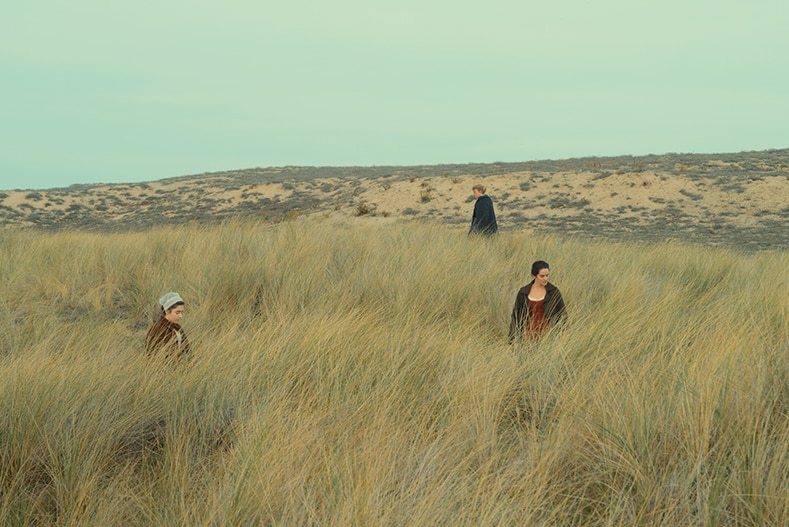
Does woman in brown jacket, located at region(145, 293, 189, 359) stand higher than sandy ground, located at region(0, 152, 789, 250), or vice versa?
woman in brown jacket, located at region(145, 293, 189, 359)

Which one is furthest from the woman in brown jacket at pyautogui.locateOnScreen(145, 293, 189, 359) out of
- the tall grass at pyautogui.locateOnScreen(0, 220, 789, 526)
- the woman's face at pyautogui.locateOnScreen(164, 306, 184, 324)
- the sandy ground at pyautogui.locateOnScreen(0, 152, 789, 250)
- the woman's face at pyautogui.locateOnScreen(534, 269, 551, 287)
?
the sandy ground at pyautogui.locateOnScreen(0, 152, 789, 250)

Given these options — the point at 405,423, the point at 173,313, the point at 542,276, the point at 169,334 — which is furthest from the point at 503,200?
the point at 405,423

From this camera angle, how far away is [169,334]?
4.81 meters

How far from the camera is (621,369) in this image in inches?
166

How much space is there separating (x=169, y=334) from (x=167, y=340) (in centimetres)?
4

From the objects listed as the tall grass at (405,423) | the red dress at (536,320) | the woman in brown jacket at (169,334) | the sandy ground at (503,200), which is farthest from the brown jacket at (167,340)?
the sandy ground at (503,200)

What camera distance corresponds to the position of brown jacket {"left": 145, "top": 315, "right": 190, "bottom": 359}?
4688 millimetres

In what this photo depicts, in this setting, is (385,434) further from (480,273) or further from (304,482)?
(480,273)

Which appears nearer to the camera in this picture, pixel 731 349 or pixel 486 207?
pixel 731 349

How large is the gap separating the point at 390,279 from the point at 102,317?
113 inches

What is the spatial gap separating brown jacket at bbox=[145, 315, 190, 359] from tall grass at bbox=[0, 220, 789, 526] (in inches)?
6.8

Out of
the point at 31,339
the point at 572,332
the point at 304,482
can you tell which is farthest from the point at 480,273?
the point at 304,482

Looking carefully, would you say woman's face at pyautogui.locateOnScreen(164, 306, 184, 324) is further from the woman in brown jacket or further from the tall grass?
the tall grass

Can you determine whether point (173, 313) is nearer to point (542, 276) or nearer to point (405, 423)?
point (405, 423)
